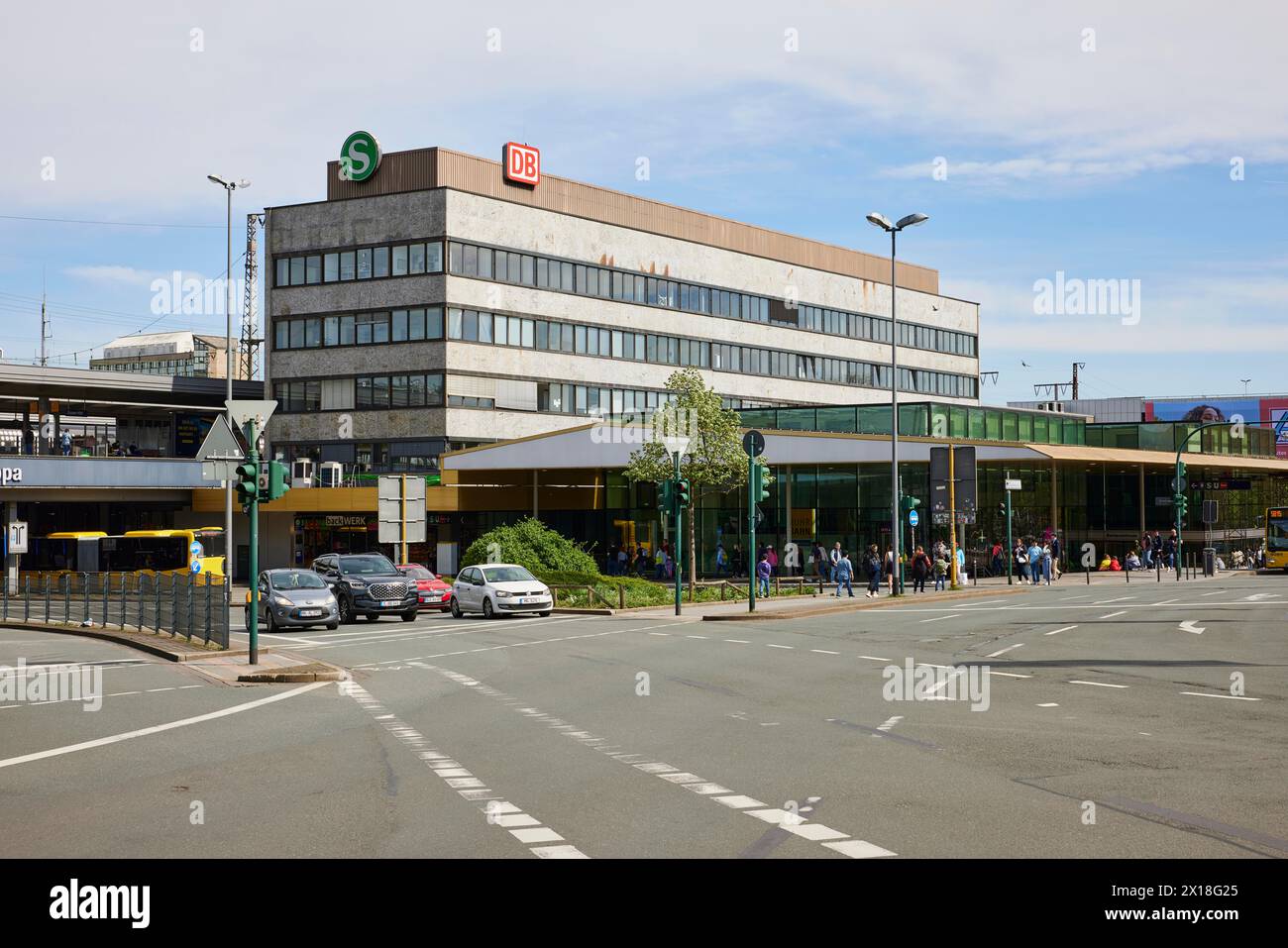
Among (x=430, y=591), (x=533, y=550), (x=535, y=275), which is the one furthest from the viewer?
(x=535, y=275)

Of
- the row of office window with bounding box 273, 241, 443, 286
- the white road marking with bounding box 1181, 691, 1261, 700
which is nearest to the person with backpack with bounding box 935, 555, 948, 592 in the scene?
the white road marking with bounding box 1181, 691, 1261, 700

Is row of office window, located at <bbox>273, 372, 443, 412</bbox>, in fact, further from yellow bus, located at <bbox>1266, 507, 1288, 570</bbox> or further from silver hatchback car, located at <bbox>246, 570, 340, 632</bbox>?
yellow bus, located at <bbox>1266, 507, 1288, 570</bbox>

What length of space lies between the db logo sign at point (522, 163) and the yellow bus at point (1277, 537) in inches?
1616

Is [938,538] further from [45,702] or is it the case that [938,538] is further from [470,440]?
[45,702]

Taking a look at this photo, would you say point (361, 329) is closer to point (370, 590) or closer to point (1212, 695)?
point (370, 590)

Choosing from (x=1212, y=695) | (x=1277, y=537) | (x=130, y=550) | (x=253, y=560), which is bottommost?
(x=1212, y=695)

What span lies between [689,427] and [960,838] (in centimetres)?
4005

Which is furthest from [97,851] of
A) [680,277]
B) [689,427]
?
[680,277]

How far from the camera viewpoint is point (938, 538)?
5419 centimetres

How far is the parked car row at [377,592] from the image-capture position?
110 ft

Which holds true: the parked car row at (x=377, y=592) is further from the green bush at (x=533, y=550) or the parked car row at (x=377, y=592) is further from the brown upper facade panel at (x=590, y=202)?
the brown upper facade panel at (x=590, y=202)

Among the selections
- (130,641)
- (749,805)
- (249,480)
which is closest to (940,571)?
(130,641)

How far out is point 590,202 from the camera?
76312mm

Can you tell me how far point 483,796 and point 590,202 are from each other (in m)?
68.7
